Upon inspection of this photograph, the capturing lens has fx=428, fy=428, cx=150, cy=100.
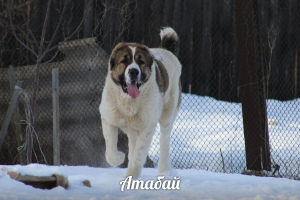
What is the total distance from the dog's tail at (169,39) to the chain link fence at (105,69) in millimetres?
608

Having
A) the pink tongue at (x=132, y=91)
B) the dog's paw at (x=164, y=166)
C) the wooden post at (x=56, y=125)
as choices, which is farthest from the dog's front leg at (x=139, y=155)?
the wooden post at (x=56, y=125)

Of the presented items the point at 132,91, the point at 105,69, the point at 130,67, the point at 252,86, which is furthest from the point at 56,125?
the point at 252,86

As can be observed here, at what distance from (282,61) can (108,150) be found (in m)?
5.14

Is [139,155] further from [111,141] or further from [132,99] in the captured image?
[132,99]

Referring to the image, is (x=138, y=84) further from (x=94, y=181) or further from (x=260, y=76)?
(x=260, y=76)

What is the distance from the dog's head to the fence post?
1.61 m

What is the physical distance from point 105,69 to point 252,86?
74.9 inches

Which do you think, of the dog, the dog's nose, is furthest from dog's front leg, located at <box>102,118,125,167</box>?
the dog's nose

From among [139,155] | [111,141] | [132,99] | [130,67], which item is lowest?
[139,155]

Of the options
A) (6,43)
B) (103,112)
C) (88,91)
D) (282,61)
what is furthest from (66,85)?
(282,61)

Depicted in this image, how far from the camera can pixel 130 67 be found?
11.6 ft

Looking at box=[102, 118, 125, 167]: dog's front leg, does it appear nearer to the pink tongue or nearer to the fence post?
the pink tongue

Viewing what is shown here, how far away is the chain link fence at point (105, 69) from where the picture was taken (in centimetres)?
552

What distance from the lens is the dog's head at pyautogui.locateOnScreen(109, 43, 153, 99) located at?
354 cm
